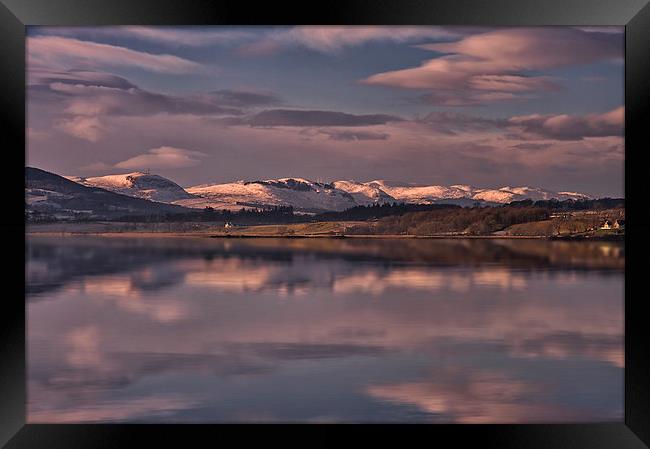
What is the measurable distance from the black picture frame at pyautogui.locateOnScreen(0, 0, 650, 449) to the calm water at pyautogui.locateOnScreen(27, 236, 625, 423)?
10.9ft

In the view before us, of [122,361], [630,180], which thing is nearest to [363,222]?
[122,361]

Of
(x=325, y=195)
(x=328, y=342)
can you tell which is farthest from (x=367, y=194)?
(x=328, y=342)

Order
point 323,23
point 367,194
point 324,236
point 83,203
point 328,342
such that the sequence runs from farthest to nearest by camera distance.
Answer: point 83,203 → point 324,236 → point 367,194 → point 328,342 → point 323,23

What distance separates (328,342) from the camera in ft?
51.9

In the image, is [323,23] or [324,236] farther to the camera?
[324,236]

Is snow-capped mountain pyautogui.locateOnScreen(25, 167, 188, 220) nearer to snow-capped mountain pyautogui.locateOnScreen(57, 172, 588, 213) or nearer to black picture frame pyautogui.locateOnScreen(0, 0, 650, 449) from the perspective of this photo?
snow-capped mountain pyautogui.locateOnScreen(57, 172, 588, 213)

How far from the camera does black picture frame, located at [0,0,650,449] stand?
6727 mm

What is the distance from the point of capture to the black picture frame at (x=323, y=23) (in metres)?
6.73

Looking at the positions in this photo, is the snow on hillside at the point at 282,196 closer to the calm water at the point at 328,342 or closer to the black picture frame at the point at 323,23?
the calm water at the point at 328,342

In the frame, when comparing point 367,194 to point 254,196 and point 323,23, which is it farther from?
point 323,23

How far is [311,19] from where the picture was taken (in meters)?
6.79

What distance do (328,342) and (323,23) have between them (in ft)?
31.8

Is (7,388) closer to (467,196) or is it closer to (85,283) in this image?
(85,283)

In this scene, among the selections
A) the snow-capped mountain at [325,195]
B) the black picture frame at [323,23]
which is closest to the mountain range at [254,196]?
the snow-capped mountain at [325,195]
